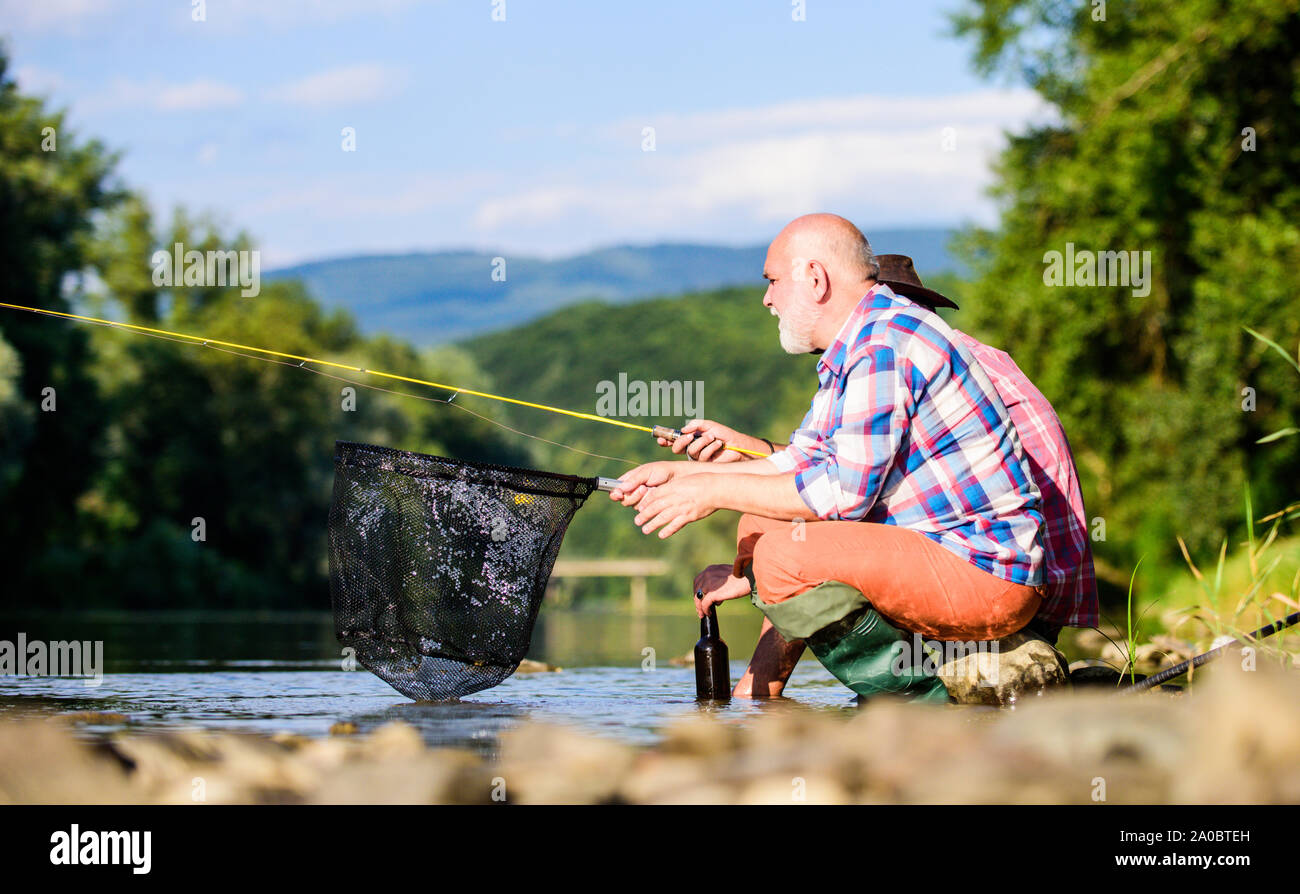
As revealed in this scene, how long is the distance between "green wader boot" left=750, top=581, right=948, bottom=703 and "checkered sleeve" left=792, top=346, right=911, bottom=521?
0.98ft

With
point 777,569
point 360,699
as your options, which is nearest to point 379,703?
point 360,699

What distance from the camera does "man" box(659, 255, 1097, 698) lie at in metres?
5.03

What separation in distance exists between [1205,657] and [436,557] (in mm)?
2841

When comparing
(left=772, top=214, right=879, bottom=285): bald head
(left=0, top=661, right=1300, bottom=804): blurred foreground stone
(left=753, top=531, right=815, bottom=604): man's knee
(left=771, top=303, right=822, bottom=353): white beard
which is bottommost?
(left=0, top=661, right=1300, bottom=804): blurred foreground stone

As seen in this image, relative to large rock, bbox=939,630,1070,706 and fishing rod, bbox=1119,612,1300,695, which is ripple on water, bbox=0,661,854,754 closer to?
large rock, bbox=939,630,1070,706

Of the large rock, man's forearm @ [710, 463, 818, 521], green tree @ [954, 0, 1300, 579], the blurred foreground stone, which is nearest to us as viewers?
the blurred foreground stone

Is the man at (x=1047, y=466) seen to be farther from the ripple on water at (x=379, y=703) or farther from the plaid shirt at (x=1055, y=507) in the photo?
the ripple on water at (x=379, y=703)

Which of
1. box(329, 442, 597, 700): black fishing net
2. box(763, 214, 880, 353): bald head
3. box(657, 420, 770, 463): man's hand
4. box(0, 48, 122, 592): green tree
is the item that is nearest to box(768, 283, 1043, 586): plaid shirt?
box(763, 214, 880, 353): bald head

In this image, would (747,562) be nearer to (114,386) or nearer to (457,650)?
(457,650)

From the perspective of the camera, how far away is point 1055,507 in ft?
16.6

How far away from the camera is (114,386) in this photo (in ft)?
136

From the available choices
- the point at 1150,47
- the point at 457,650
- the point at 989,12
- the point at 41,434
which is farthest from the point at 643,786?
the point at 41,434

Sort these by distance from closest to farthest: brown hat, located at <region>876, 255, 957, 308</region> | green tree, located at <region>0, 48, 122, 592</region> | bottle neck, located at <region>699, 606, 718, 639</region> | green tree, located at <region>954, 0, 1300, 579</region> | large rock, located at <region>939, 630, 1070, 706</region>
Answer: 1. large rock, located at <region>939, 630, 1070, 706</region>
2. brown hat, located at <region>876, 255, 957, 308</region>
3. bottle neck, located at <region>699, 606, 718, 639</region>
4. green tree, located at <region>954, 0, 1300, 579</region>
5. green tree, located at <region>0, 48, 122, 592</region>
